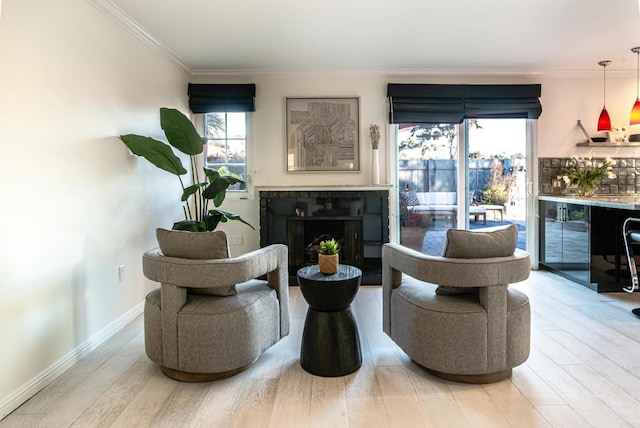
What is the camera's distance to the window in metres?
4.75

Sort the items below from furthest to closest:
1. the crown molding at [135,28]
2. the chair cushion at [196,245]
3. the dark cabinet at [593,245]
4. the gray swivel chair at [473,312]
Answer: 1. the dark cabinet at [593,245]
2. the crown molding at [135,28]
3. the chair cushion at [196,245]
4. the gray swivel chair at [473,312]

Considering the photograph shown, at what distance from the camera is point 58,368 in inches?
91.7

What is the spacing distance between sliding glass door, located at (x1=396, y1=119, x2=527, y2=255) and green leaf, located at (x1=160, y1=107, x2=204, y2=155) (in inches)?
97.5

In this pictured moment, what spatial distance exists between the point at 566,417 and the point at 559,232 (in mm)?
3111

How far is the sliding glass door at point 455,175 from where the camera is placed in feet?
15.8

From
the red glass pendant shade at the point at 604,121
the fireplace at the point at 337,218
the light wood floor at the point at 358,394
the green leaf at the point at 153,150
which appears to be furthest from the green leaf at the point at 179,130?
the red glass pendant shade at the point at 604,121

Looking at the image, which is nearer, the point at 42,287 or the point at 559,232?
the point at 42,287

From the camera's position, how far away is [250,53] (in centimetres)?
401

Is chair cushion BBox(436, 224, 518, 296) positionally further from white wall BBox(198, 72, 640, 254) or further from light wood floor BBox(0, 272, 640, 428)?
white wall BBox(198, 72, 640, 254)

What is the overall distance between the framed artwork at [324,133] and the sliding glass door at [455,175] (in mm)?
618

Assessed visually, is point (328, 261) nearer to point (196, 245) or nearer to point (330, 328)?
point (330, 328)

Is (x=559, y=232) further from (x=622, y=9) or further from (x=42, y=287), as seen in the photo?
(x=42, y=287)

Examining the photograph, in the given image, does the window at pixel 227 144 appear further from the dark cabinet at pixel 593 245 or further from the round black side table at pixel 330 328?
the dark cabinet at pixel 593 245

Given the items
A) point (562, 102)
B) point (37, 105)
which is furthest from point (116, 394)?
point (562, 102)
